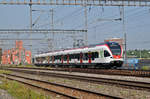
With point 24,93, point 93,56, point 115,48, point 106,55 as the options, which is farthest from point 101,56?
point 24,93

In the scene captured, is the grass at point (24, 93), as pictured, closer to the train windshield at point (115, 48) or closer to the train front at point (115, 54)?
the train front at point (115, 54)

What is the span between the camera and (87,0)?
95.1ft

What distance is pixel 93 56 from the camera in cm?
3153

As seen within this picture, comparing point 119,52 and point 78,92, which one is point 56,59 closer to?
point 119,52

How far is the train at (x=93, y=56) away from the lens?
28.8m

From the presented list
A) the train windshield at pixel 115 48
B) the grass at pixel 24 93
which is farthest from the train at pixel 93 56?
the grass at pixel 24 93

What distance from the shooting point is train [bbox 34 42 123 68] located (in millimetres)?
28766

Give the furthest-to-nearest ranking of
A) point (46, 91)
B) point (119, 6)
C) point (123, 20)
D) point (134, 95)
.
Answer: point (123, 20) → point (119, 6) → point (46, 91) → point (134, 95)

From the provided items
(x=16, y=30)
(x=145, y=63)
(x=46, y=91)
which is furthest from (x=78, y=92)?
(x=16, y=30)

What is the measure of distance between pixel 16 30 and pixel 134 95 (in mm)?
34628

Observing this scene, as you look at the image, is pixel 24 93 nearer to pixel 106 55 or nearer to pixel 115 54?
pixel 106 55

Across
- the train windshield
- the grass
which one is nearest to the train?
the train windshield

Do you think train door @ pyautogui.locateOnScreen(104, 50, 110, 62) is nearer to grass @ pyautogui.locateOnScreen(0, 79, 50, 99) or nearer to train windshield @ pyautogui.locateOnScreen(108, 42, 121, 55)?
train windshield @ pyautogui.locateOnScreen(108, 42, 121, 55)

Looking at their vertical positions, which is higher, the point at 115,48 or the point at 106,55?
the point at 115,48
